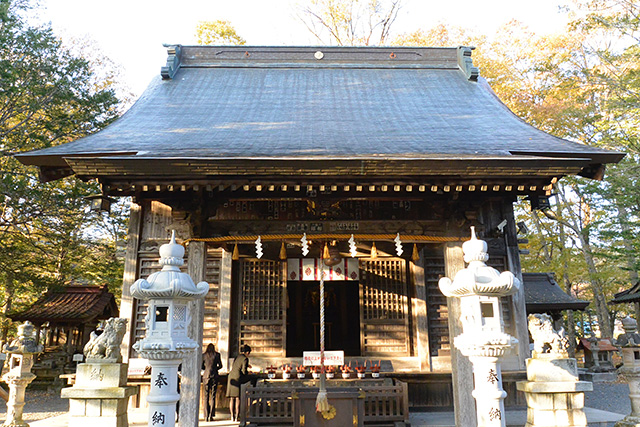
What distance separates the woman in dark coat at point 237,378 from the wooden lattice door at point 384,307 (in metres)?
2.80

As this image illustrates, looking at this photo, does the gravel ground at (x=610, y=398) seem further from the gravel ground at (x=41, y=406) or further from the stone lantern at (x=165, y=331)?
the gravel ground at (x=41, y=406)

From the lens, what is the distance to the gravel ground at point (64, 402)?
34.0 feet

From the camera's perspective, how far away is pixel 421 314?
9508 mm

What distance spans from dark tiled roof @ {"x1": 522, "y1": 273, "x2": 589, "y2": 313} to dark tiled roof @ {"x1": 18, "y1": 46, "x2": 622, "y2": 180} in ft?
25.5

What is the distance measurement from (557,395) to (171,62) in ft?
39.0

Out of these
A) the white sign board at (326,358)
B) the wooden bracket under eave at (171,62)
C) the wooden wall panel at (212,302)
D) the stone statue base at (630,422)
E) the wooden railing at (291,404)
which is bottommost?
the stone statue base at (630,422)

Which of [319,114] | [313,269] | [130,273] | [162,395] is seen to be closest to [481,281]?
[162,395]

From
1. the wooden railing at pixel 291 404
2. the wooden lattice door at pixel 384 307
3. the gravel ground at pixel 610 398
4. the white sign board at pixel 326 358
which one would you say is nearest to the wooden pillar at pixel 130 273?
the wooden railing at pixel 291 404

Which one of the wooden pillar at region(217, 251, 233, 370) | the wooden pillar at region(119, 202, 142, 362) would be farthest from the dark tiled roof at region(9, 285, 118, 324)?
the wooden pillar at region(217, 251, 233, 370)

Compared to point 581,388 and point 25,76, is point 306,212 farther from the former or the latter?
point 25,76

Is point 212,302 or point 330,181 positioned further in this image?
point 212,302

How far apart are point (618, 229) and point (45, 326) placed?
21978mm

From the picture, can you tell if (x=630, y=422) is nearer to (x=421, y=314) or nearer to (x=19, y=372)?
(x=421, y=314)

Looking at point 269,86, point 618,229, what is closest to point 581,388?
point 269,86
